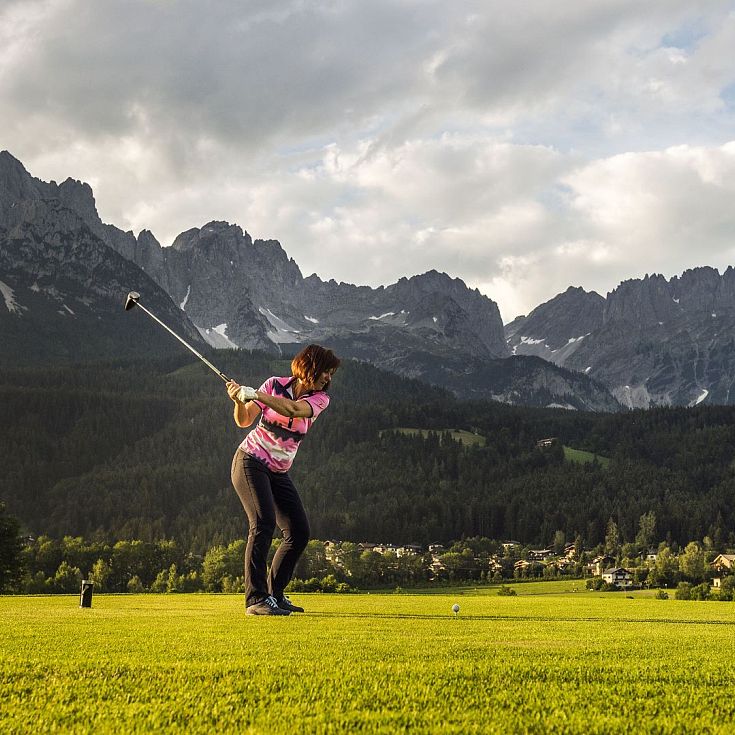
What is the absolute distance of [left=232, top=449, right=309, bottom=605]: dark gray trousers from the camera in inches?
539

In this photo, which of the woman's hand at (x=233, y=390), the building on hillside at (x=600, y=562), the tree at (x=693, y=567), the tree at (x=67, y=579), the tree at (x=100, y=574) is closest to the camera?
the woman's hand at (x=233, y=390)

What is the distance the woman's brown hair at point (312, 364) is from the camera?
13.5 metres

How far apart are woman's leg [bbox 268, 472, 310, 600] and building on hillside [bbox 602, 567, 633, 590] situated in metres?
91.2

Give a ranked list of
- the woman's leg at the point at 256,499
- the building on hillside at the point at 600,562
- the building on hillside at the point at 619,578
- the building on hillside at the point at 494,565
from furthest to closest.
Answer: the building on hillside at the point at 600,562
the building on hillside at the point at 494,565
the building on hillside at the point at 619,578
the woman's leg at the point at 256,499

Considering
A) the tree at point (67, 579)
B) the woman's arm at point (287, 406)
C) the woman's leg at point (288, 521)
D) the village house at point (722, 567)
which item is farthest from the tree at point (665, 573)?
A: the woman's arm at point (287, 406)

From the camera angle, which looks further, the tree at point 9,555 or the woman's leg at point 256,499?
the tree at point 9,555

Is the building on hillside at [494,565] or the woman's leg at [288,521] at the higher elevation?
the woman's leg at [288,521]

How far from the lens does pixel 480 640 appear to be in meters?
12.1

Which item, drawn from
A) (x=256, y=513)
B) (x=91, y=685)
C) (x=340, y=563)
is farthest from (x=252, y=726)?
(x=340, y=563)

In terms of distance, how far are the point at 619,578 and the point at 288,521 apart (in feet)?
350

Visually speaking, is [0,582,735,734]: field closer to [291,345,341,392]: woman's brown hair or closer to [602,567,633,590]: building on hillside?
[291,345,341,392]: woman's brown hair

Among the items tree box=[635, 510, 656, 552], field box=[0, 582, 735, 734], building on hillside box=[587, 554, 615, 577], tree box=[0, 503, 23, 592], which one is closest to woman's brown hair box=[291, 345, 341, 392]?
field box=[0, 582, 735, 734]

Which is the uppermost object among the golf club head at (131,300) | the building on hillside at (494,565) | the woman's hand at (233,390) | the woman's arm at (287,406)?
the golf club head at (131,300)

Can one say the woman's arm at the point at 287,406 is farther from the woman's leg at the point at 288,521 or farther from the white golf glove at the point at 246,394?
the woman's leg at the point at 288,521
